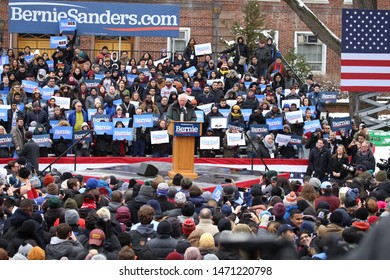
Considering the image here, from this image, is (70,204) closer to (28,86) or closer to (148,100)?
(148,100)

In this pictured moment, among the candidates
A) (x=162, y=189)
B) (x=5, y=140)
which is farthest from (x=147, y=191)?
(x=5, y=140)

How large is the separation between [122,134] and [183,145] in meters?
4.09

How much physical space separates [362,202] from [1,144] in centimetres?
1073

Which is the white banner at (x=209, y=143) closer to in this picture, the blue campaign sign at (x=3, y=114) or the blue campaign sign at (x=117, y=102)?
the blue campaign sign at (x=117, y=102)

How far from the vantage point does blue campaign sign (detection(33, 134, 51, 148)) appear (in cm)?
2111

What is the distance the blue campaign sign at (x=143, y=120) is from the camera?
22062mm

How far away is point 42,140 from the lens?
2119 cm

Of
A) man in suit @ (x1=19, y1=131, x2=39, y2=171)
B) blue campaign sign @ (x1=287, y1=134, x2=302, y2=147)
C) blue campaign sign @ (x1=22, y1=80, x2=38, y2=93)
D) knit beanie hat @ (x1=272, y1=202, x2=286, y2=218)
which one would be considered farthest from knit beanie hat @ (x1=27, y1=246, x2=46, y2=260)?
blue campaign sign @ (x1=22, y1=80, x2=38, y2=93)

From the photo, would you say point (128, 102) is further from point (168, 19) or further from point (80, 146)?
point (168, 19)

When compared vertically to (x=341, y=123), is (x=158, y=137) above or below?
below

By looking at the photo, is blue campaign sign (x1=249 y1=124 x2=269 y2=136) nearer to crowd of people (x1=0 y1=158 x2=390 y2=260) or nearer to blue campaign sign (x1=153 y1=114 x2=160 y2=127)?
blue campaign sign (x1=153 y1=114 x2=160 y2=127)

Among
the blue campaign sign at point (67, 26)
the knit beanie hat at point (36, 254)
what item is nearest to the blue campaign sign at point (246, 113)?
the blue campaign sign at point (67, 26)

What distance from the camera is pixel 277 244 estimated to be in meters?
1.83

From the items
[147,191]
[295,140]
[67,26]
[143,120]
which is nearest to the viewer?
[147,191]
